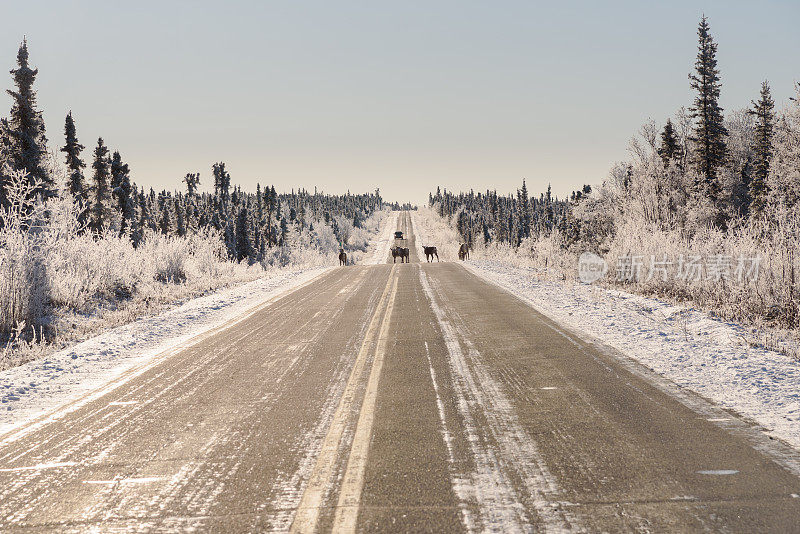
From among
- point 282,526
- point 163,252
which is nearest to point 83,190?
point 163,252

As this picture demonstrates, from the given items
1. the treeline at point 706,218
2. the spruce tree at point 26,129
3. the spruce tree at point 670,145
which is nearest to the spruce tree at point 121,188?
the spruce tree at point 26,129

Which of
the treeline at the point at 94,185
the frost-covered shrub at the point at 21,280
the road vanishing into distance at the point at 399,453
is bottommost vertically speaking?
the road vanishing into distance at the point at 399,453

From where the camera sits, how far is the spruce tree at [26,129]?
92.8ft

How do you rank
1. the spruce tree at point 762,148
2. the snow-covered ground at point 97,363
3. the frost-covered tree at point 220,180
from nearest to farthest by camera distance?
the snow-covered ground at point 97,363
the spruce tree at point 762,148
the frost-covered tree at point 220,180

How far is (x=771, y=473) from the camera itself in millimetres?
3547

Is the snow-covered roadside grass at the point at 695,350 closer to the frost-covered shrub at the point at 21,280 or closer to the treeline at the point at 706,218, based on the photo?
the treeline at the point at 706,218

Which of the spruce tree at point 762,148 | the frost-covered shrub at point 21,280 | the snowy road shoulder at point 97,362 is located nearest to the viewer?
the snowy road shoulder at point 97,362

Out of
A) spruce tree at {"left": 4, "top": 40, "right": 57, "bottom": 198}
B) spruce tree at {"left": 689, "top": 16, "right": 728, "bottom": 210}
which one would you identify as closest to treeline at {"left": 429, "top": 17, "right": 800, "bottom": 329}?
spruce tree at {"left": 689, "top": 16, "right": 728, "bottom": 210}

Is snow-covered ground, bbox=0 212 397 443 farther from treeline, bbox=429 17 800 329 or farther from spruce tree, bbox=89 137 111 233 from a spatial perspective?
spruce tree, bbox=89 137 111 233

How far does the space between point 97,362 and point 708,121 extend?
42100 mm

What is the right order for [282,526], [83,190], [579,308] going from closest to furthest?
[282,526], [579,308], [83,190]

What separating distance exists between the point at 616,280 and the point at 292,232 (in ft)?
306

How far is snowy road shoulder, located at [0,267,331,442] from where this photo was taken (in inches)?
221

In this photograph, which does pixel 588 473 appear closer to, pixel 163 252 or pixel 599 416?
pixel 599 416
